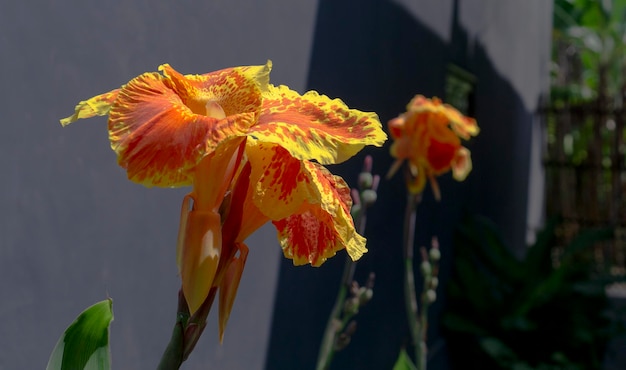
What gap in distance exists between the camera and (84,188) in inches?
61.7

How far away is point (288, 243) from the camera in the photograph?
2.39 ft

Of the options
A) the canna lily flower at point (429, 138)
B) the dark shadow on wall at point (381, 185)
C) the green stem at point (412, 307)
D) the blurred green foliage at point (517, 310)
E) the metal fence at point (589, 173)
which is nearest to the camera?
the green stem at point (412, 307)

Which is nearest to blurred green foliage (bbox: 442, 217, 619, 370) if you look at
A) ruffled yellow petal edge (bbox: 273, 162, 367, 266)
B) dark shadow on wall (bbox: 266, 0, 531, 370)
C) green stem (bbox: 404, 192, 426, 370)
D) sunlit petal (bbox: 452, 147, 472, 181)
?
dark shadow on wall (bbox: 266, 0, 531, 370)

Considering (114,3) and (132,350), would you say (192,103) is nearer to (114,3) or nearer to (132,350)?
(114,3)

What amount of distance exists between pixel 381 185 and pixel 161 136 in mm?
3026

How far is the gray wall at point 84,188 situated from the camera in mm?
1373

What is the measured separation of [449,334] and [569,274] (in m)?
0.87

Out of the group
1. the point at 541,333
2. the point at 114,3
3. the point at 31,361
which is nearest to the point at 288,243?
the point at 31,361

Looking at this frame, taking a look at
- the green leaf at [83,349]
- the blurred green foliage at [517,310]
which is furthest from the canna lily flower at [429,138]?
the blurred green foliage at [517,310]

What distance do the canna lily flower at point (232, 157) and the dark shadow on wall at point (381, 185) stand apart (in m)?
1.84

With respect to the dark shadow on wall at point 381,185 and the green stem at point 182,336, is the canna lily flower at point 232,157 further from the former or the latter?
the dark shadow on wall at point 381,185

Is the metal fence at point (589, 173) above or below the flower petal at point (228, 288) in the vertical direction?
above

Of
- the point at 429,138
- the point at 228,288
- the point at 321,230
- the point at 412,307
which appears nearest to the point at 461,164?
the point at 429,138

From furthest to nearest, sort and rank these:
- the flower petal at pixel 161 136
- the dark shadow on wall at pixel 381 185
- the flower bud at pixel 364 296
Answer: the dark shadow on wall at pixel 381 185, the flower bud at pixel 364 296, the flower petal at pixel 161 136
